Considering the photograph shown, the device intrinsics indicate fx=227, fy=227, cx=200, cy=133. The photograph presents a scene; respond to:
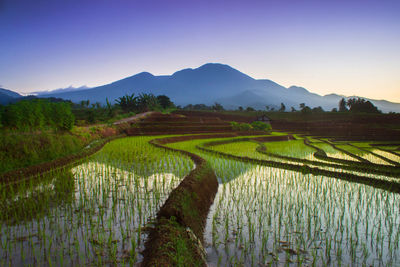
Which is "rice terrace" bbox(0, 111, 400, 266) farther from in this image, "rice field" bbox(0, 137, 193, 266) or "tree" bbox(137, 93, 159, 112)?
"tree" bbox(137, 93, 159, 112)

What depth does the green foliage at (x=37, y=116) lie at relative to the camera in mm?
10562

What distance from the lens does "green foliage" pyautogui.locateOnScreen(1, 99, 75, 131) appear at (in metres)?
10.6

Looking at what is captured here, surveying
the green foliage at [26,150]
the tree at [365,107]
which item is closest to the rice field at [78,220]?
the green foliage at [26,150]

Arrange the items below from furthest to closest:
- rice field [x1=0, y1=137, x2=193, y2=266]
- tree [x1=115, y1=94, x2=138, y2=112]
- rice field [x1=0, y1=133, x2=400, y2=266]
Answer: tree [x1=115, y1=94, x2=138, y2=112] → rice field [x1=0, y1=133, x2=400, y2=266] → rice field [x1=0, y1=137, x2=193, y2=266]

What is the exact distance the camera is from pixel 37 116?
11.0 metres

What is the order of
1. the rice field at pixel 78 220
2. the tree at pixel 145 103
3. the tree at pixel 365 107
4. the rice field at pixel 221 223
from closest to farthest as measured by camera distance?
1. the rice field at pixel 78 220
2. the rice field at pixel 221 223
3. the tree at pixel 365 107
4. the tree at pixel 145 103

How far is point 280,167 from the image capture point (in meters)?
7.16

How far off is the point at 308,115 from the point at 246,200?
3662 centimetres

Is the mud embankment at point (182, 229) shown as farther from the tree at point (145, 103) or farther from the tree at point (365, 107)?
the tree at point (365, 107)

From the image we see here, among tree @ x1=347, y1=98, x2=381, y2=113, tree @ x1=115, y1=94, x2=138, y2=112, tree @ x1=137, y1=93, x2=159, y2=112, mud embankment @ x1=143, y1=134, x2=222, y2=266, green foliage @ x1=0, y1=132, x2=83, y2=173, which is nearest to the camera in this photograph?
mud embankment @ x1=143, y1=134, x2=222, y2=266

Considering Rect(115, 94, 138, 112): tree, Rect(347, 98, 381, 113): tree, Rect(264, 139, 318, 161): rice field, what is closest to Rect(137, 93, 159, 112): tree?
Rect(115, 94, 138, 112): tree

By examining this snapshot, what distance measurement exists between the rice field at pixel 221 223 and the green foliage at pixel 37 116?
6.13 metres

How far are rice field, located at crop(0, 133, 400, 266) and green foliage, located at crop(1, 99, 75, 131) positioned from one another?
6127mm

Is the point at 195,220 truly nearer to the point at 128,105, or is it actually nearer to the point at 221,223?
the point at 221,223
